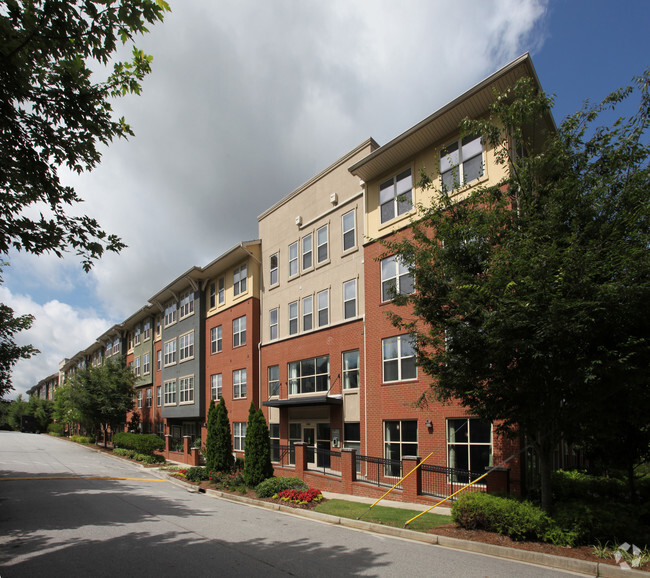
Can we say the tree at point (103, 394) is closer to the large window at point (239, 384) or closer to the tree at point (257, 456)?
the large window at point (239, 384)

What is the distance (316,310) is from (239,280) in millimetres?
8503

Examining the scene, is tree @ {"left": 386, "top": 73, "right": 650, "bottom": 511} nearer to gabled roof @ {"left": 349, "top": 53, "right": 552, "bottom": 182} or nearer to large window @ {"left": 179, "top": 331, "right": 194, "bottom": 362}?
gabled roof @ {"left": 349, "top": 53, "right": 552, "bottom": 182}

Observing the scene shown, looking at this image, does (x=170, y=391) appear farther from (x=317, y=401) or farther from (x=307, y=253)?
(x=317, y=401)

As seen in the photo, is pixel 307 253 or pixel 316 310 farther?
pixel 307 253

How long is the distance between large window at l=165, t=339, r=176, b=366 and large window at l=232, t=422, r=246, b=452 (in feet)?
37.0

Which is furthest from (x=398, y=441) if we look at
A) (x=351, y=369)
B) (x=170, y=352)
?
(x=170, y=352)

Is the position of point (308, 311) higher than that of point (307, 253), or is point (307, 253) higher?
point (307, 253)

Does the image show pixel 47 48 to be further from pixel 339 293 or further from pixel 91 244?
pixel 339 293

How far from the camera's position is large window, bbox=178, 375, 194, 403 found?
116 ft

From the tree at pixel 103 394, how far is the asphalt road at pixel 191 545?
25.6 m

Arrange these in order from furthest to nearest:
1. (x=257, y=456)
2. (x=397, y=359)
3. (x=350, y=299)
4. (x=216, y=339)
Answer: (x=216, y=339) < (x=350, y=299) < (x=257, y=456) < (x=397, y=359)

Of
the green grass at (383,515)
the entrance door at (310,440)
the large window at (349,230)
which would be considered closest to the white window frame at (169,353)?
the entrance door at (310,440)

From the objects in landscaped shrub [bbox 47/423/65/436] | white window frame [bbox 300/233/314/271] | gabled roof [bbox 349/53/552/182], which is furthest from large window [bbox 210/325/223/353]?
landscaped shrub [bbox 47/423/65/436]

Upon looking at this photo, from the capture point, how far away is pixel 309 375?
A: 24.1 meters
